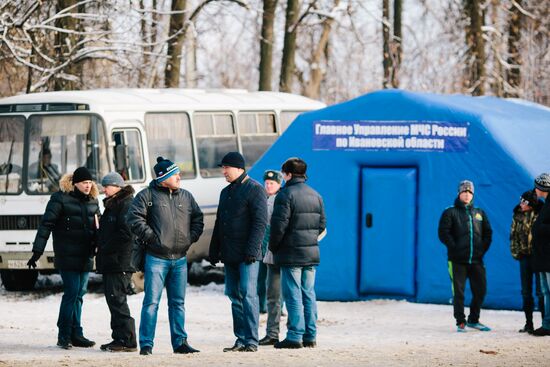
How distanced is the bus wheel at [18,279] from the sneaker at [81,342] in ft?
21.6

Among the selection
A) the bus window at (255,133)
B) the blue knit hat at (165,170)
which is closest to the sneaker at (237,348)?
the blue knit hat at (165,170)

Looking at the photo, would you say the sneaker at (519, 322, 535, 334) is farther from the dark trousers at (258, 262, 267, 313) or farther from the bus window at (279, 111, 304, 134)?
the bus window at (279, 111, 304, 134)

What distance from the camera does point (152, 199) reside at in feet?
39.6

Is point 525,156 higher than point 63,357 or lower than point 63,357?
higher

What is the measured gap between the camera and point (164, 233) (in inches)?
474

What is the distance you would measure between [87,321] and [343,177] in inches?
164

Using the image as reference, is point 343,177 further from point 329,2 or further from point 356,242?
point 329,2

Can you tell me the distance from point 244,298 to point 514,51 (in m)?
24.8

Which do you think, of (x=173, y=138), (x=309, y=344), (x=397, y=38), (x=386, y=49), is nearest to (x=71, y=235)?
(x=309, y=344)

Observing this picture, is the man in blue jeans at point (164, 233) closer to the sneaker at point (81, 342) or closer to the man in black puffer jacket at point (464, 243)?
the sneaker at point (81, 342)

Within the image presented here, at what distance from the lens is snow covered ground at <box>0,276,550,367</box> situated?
1189cm

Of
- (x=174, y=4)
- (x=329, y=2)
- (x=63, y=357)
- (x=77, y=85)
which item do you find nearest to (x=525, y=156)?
(x=63, y=357)

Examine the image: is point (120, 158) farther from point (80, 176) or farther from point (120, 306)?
point (120, 306)

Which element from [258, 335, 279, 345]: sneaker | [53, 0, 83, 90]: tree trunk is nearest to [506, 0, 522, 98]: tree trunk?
[53, 0, 83, 90]: tree trunk
